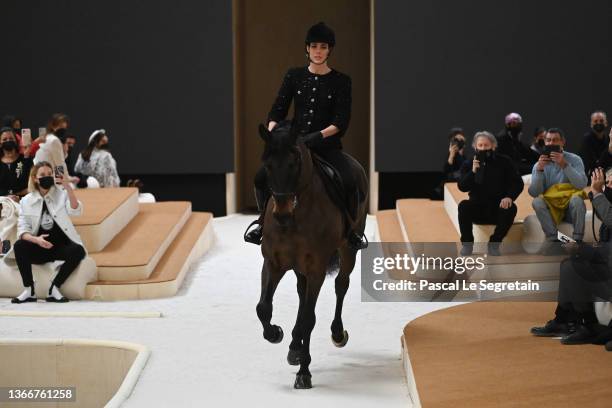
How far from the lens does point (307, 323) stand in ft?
21.1

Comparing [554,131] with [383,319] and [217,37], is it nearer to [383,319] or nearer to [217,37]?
[383,319]

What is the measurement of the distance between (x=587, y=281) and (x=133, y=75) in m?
9.74

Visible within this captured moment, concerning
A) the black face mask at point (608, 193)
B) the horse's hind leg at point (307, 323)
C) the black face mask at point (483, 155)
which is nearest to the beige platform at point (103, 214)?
the black face mask at point (483, 155)

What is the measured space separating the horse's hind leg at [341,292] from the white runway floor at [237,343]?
0.34 feet

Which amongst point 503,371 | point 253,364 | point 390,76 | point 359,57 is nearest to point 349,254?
point 253,364

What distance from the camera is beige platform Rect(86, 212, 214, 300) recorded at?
9.34m

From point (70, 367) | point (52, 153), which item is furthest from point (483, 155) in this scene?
point (70, 367)

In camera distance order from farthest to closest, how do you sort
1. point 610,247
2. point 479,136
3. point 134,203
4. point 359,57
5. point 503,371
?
point 359,57
point 134,203
point 479,136
point 610,247
point 503,371

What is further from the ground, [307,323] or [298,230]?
[298,230]

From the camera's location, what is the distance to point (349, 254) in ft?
24.1

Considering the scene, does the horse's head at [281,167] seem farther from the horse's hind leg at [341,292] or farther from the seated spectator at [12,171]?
the seated spectator at [12,171]

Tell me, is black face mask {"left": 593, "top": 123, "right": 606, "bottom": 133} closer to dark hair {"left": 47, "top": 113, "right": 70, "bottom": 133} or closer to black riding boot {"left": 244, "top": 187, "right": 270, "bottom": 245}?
dark hair {"left": 47, "top": 113, "right": 70, "bottom": 133}

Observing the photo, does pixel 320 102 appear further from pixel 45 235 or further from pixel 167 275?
pixel 167 275

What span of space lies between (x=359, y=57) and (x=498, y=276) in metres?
7.68
